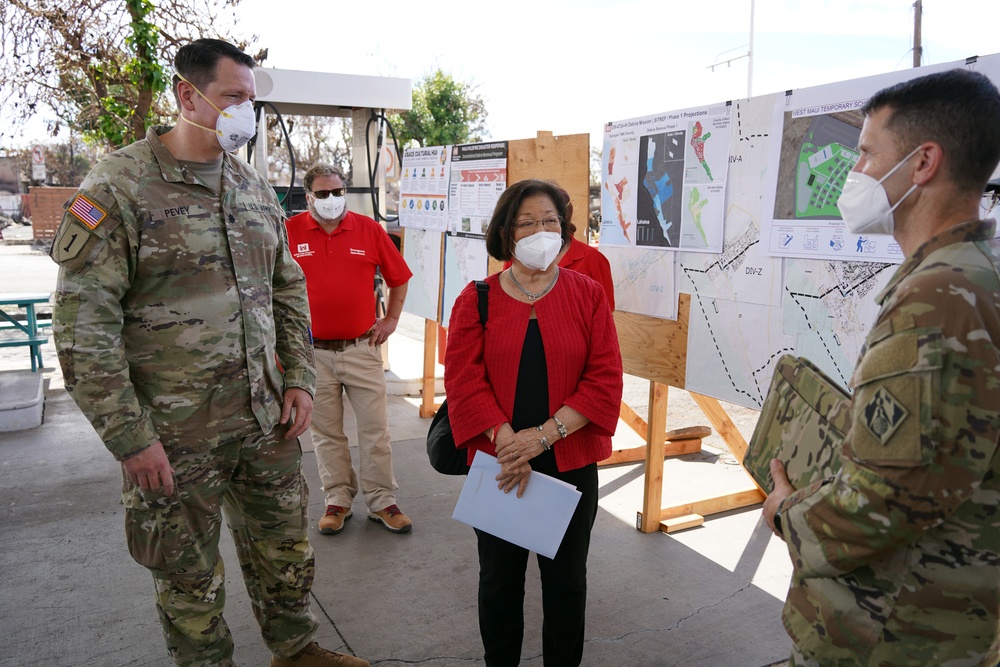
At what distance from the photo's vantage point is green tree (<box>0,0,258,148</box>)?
7801 mm

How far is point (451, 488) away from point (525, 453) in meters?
2.47

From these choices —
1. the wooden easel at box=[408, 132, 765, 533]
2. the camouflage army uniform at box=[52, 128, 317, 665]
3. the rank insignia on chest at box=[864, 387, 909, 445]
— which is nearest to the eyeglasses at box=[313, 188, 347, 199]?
the wooden easel at box=[408, 132, 765, 533]

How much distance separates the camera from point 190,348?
7.34 feet

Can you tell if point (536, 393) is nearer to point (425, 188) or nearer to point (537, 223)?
point (537, 223)

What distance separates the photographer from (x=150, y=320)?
219cm

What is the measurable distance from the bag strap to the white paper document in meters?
0.45

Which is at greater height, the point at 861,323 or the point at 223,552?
the point at 861,323

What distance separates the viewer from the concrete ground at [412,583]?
9.63 ft

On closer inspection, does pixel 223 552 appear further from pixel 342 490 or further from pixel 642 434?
pixel 642 434

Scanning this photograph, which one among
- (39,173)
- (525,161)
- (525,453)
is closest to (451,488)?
(525,161)

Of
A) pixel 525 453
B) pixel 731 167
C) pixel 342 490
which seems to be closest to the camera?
pixel 525 453

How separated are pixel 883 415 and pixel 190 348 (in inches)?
74.3

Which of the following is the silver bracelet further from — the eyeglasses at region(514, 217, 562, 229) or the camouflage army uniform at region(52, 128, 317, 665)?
the camouflage army uniform at region(52, 128, 317, 665)

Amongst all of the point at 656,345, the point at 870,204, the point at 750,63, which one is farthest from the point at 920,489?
the point at 750,63
